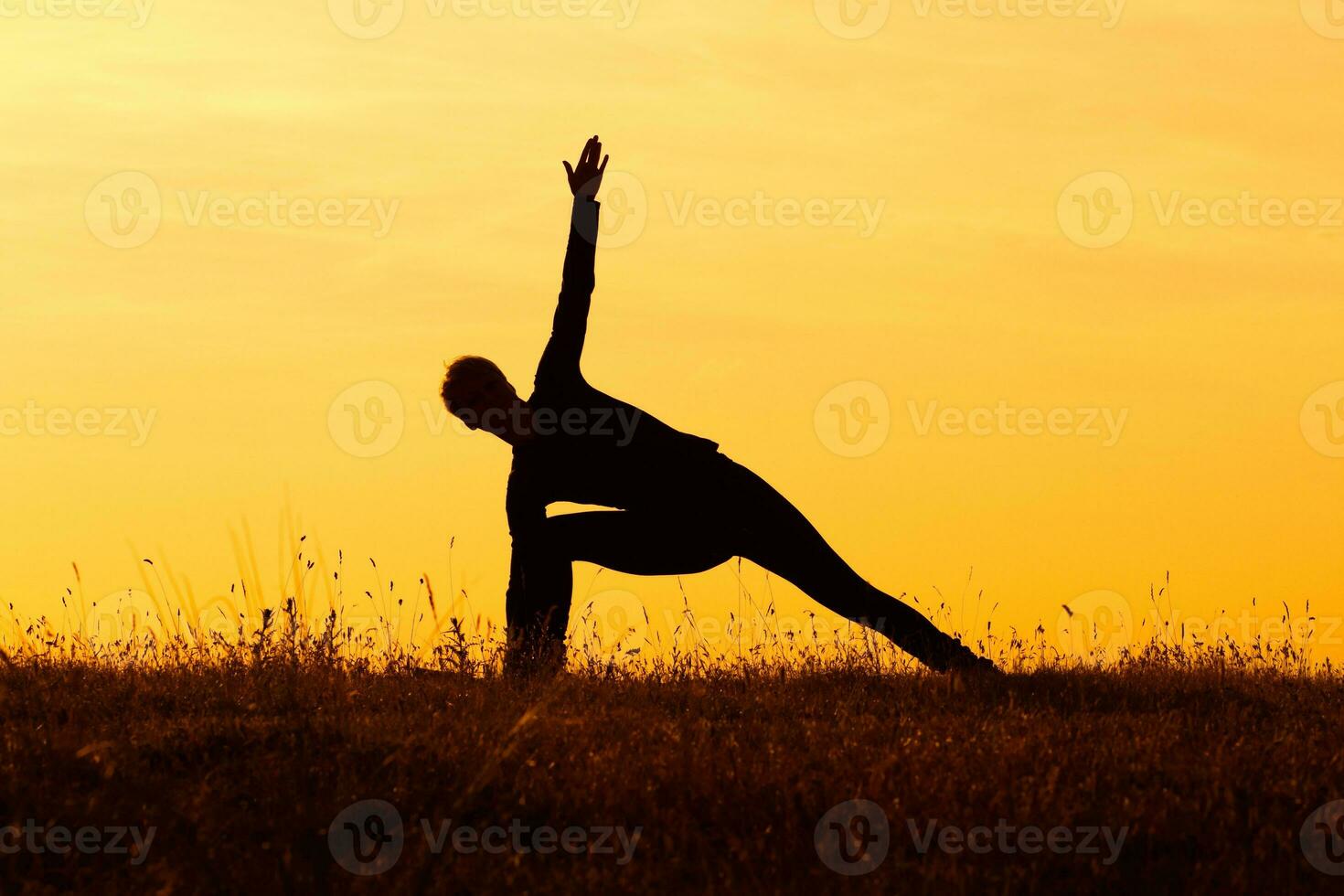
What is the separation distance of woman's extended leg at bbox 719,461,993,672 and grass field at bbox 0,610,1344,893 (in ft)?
2.41

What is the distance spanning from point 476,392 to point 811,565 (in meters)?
2.45

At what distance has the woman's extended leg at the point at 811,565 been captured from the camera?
10328mm

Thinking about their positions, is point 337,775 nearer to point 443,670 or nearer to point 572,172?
point 443,670

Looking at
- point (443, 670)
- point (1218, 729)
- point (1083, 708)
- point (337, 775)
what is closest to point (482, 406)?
point (443, 670)

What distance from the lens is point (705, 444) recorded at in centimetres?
1034

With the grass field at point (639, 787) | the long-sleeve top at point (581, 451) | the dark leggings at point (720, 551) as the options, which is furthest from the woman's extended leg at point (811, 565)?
the grass field at point (639, 787)

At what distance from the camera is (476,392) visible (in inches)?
386

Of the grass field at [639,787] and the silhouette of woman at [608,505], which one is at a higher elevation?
the silhouette of woman at [608,505]

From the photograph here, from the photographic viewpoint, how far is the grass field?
20.6ft

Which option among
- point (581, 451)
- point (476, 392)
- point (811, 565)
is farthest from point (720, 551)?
point (476, 392)

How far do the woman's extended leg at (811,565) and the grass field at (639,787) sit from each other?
0.74 metres

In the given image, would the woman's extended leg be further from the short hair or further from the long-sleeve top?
the short hair

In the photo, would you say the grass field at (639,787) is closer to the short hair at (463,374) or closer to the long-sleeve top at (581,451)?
the long-sleeve top at (581,451)

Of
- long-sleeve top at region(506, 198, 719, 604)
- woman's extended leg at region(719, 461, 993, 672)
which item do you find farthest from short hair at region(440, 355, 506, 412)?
woman's extended leg at region(719, 461, 993, 672)
